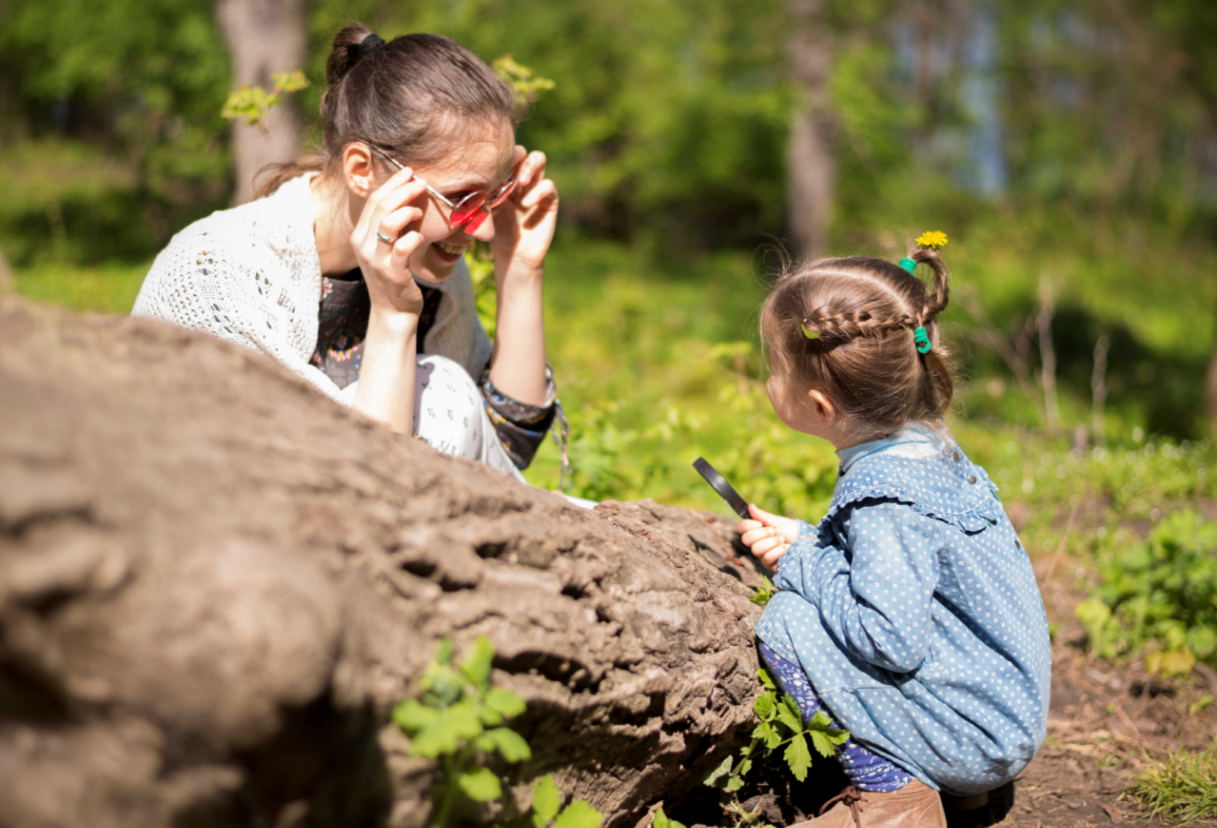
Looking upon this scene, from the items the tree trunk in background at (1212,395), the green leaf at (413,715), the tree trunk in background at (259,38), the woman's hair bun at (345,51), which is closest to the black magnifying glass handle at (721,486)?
the green leaf at (413,715)

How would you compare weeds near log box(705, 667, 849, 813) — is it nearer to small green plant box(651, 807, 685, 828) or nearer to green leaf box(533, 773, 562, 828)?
small green plant box(651, 807, 685, 828)

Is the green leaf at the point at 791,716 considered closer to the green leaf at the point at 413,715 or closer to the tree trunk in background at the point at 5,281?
the green leaf at the point at 413,715

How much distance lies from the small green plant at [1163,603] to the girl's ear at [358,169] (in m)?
2.61

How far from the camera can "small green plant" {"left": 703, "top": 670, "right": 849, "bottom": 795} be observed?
1.85 meters

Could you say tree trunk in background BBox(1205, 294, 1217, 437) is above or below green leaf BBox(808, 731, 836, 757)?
below

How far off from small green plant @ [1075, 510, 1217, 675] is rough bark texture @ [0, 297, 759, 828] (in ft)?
6.27

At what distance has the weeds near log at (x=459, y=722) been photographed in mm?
1166

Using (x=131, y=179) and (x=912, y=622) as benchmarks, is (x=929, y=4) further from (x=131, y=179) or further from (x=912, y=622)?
(x=912, y=622)

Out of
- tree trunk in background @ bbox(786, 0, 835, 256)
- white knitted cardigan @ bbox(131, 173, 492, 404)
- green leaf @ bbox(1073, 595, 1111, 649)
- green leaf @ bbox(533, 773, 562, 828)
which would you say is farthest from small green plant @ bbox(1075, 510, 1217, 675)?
tree trunk in background @ bbox(786, 0, 835, 256)

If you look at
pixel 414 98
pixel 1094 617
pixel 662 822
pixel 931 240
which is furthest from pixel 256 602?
pixel 1094 617

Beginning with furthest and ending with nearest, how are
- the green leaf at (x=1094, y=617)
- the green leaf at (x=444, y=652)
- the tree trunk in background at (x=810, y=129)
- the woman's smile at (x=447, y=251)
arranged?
the tree trunk in background at (x=810, y=129) < the green leaf at (x=1094, y=617) < the woman's smile at (x=447, y=251) < the green leaf at (x=444, y=652)

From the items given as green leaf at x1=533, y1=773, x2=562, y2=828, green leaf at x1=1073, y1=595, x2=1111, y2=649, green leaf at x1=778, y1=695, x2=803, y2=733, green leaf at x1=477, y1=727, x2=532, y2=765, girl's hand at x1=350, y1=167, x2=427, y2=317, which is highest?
girl's hand at x1=350, y1=167, x2=427, y2=317

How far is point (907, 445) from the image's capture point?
6.64 ft

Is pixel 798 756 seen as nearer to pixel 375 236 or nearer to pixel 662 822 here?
pixel 662 822
